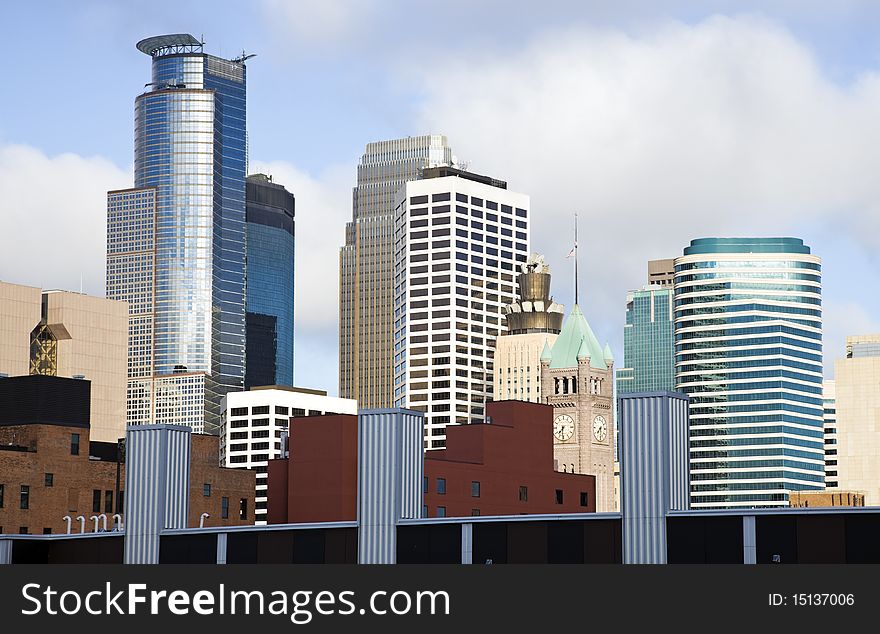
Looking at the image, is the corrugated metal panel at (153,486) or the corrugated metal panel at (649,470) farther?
the corrugated metal panel at (153,486)

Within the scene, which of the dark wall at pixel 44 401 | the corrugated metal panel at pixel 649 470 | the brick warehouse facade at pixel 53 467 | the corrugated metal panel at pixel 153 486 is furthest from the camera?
the dark wall at pixel 44 401

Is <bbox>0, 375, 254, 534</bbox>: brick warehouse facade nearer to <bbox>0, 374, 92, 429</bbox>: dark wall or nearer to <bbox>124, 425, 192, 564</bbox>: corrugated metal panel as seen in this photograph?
<bbox>0, 374, 92, 429</bbox>: dark wall

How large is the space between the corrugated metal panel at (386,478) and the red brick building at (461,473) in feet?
217

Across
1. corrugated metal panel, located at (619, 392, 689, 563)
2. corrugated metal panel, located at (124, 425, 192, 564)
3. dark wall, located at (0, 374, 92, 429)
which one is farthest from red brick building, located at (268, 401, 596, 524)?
corrugated metal panel, located at (619, 392, 689, 563)

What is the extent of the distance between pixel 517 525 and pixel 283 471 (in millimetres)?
80789

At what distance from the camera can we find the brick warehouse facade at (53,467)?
463 ft

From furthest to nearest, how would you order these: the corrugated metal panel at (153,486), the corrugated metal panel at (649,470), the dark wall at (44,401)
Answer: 1. the dark wall at (44,401)
2. the corrugated metal panel at (153,486)
3. the corrugated metal panel at (649,470)

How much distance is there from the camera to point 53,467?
146 m

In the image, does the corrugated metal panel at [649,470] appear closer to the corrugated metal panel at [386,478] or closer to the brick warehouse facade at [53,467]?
the corrugated metal panel at [386,478]

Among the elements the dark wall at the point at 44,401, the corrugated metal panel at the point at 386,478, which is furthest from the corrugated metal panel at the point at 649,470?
the dark wall at the point at 44,401

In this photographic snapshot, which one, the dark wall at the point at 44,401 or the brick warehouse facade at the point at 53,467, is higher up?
the dark wall at the point at 44,401

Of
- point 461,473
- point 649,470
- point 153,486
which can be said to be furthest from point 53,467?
point 649,470

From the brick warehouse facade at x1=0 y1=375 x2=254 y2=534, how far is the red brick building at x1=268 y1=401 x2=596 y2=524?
16.8m
